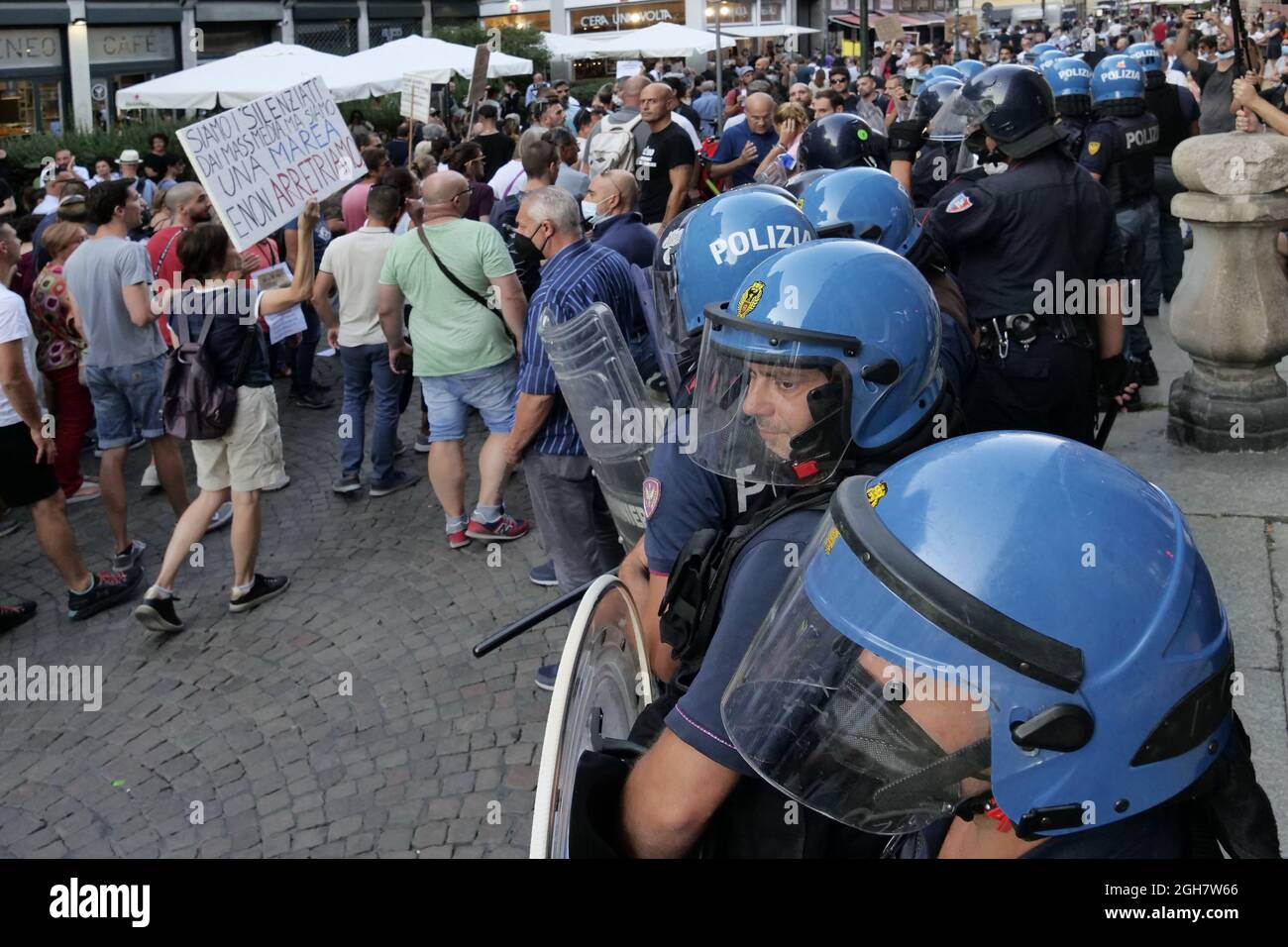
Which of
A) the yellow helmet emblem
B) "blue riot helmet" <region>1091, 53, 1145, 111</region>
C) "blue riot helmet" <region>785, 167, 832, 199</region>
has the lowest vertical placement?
the yellow helmet emblem

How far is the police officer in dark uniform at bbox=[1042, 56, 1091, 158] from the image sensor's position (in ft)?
24.5

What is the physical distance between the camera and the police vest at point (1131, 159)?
301 inches

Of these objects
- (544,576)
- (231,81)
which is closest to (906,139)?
(544,576)

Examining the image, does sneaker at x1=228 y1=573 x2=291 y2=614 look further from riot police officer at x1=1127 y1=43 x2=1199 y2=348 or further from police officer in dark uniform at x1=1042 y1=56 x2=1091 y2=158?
riot police officer at x1=1127 y1=43 x2=1199 y2=348

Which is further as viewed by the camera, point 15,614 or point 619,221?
point 15,614

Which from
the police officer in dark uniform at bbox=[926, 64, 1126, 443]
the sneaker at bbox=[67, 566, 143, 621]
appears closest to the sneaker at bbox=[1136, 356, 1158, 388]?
the police officer in dark uniform at bbox=[926, 64, 1126, 443]

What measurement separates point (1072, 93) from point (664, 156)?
270 centimetres

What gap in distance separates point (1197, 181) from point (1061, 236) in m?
1.98

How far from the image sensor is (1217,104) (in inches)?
430

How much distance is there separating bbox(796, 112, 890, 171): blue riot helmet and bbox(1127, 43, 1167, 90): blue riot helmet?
311 cm

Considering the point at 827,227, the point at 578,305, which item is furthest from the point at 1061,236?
the point at 578,305

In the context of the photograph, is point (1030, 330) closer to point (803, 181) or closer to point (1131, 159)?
point (803, 181)

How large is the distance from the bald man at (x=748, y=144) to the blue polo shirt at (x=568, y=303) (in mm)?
4969

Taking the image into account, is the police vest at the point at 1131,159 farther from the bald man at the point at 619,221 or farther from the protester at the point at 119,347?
the protester at the point at 119,347
